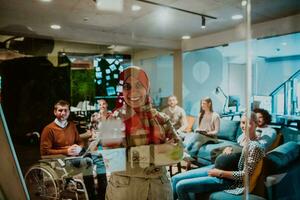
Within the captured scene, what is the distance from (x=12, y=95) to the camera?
112 centimetres

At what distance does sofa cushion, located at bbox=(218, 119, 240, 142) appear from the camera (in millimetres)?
1510

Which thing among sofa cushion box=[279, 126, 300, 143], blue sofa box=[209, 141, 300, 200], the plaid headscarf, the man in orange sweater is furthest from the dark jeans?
sofa cushion box=[279, 126, 300, 143]

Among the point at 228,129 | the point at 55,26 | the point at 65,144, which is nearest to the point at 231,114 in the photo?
the point at 228,129

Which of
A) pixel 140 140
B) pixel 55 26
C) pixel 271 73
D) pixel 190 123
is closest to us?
pixel 55 26

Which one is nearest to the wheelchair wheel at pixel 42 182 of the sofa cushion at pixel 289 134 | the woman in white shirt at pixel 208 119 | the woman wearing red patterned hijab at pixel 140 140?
the woman wearing red patterned hijab at pixel 140 140

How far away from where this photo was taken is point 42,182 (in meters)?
1.16

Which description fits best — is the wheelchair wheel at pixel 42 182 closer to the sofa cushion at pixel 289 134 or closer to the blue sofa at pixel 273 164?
the blue sofa at pixel 273 164

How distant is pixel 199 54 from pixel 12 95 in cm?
102

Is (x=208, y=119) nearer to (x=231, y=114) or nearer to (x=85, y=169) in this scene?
(x=231, y=114)

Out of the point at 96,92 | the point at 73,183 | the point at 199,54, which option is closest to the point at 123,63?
the point at 96,92

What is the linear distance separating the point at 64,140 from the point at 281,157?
137 cm

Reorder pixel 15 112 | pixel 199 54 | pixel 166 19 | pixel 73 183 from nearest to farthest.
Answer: pixel 15 112, pixel 73 183, pixel 166 19, pixel 199 54

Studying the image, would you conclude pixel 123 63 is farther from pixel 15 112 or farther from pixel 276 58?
pixel 276 58

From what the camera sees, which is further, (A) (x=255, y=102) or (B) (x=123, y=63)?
(A) (x=255, y=102)
